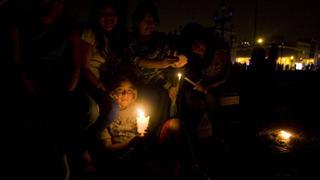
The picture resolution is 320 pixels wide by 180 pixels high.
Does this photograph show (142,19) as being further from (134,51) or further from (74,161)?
(74,161)

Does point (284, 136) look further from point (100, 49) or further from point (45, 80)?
point (45, 80)

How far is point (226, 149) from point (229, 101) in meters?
1.16

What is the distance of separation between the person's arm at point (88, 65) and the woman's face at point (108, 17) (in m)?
0.39

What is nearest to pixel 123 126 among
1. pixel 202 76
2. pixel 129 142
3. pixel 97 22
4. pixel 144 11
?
pixel 129 142

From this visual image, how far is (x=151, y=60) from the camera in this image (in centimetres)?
487

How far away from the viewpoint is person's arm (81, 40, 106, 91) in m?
4.20

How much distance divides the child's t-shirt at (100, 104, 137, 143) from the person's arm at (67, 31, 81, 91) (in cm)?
97

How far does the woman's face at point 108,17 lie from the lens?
4.43 metres

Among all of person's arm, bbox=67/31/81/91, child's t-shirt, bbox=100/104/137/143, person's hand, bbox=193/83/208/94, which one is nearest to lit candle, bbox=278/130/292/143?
person's hand, bbox=193/83/208/94

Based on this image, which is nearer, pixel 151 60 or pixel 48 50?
pixel 48 50

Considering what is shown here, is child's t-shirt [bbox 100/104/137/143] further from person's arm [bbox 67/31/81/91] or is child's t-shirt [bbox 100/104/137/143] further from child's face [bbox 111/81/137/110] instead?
person's arm [bbox 67/31/81/91]

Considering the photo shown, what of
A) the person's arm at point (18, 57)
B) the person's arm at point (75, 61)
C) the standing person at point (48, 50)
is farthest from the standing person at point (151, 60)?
the person's arm at point (18, 57)

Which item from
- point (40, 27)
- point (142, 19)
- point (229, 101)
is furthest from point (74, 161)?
point (229, 101)

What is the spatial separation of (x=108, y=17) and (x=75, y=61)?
0.90m
